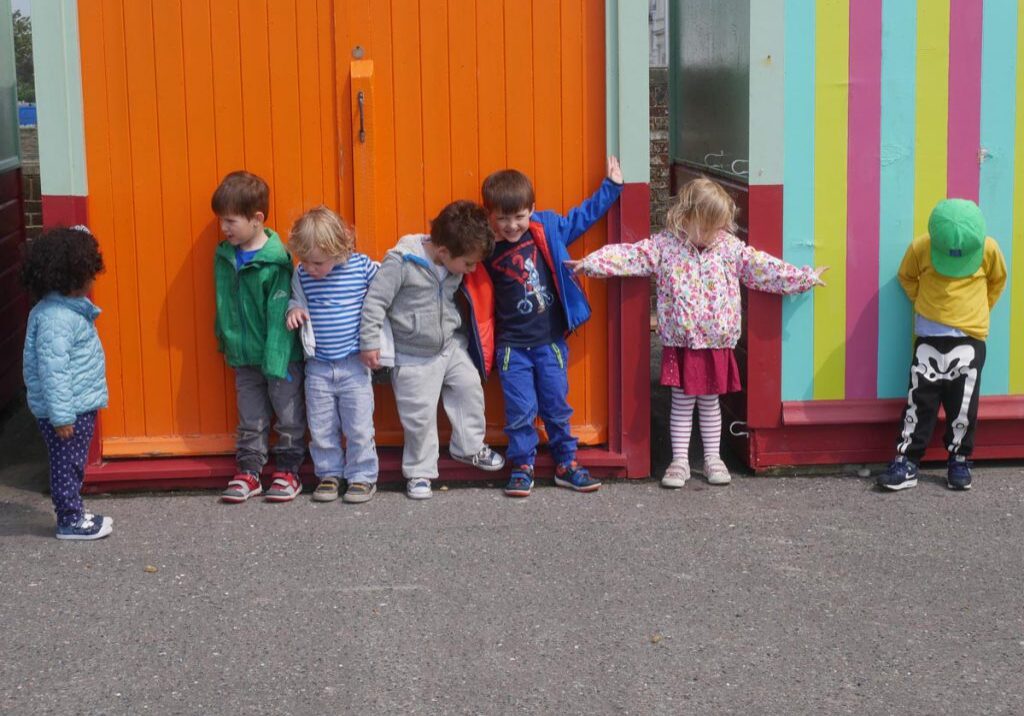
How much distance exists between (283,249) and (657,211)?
4.16 metres

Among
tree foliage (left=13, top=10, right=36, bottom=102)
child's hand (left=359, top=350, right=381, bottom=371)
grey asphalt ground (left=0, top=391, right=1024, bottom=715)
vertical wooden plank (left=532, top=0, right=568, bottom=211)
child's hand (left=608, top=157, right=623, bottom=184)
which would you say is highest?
tree foliage (left=13, top=10, right=36, bottom=102)

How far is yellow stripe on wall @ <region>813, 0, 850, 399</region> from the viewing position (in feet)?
20.4

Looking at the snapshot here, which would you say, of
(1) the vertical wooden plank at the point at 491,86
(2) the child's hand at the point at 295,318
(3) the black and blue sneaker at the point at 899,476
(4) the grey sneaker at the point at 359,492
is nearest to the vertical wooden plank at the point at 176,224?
(2) the child's hand at the point at 295,318

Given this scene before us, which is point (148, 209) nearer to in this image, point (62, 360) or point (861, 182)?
point (62, 360)

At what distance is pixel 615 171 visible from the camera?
20.4 ft

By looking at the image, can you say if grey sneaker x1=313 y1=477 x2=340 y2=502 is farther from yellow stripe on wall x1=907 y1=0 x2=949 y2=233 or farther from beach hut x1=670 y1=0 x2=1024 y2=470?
yellow stripe on wall x1=907 y1=0 x2=949 y2=233

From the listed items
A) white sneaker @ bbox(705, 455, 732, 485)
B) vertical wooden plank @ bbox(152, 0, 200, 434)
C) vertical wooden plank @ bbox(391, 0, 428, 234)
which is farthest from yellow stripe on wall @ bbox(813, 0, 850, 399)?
vertical wooden plank @ bbox(152, 0, 200, 434)

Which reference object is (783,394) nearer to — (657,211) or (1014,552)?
(1014,552)

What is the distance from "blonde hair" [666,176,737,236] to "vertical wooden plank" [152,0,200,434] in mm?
2006

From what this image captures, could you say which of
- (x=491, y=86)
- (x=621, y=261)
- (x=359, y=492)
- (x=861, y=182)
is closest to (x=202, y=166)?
(x=491, y=86)

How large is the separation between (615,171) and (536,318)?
0.68 m

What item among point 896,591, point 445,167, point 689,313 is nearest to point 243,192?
point 445,167

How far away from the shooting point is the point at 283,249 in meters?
6.13

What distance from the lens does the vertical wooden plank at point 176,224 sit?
614 centimetres
